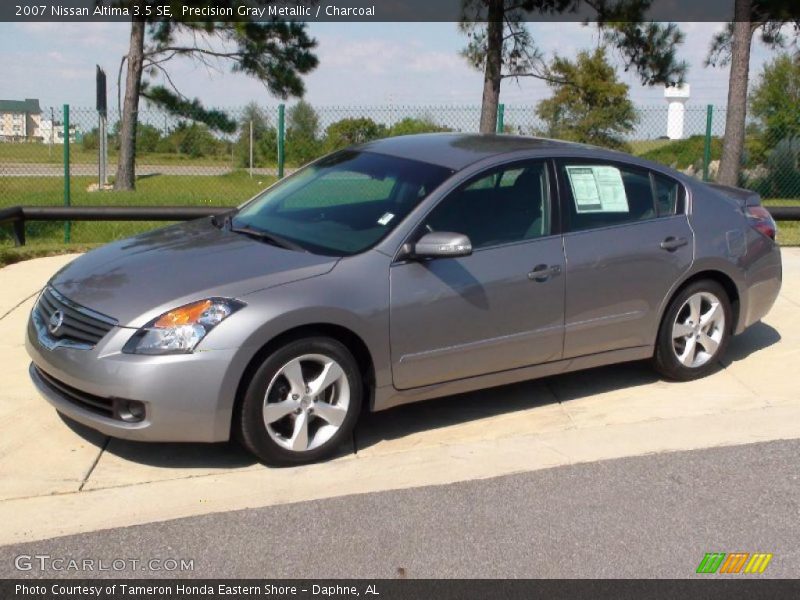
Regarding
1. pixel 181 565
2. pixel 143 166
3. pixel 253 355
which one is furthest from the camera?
pixel 143 166

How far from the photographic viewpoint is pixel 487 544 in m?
4.31

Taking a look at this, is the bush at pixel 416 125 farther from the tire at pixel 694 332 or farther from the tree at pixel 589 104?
the tire at pixel 694 332

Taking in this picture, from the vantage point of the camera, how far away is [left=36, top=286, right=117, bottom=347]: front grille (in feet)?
15.9

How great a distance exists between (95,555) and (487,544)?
1627 millimetres

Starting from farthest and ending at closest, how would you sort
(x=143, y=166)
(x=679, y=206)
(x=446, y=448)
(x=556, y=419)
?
(x=143, y=166), (x=679, y=206), (x=556, y=419), (x=446, y=448)

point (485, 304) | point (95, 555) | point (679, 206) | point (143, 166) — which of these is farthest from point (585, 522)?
point (143, 166)

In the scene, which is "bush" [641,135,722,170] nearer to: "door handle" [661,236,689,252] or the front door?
"door handle" [661,236,689,252]

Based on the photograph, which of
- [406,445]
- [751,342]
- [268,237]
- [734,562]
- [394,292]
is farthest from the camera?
[751,342]

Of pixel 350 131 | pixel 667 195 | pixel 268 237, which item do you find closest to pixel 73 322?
pixel 268 237

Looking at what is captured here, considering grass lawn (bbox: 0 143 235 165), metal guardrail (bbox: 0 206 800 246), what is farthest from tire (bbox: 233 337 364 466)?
grass lawn (bbox: 0 143 235 165)

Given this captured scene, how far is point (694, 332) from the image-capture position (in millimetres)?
6492

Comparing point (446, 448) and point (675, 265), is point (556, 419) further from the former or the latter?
point (675, 265)

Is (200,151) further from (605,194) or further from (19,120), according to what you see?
(605,194)

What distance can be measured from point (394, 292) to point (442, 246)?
1.13 feet
